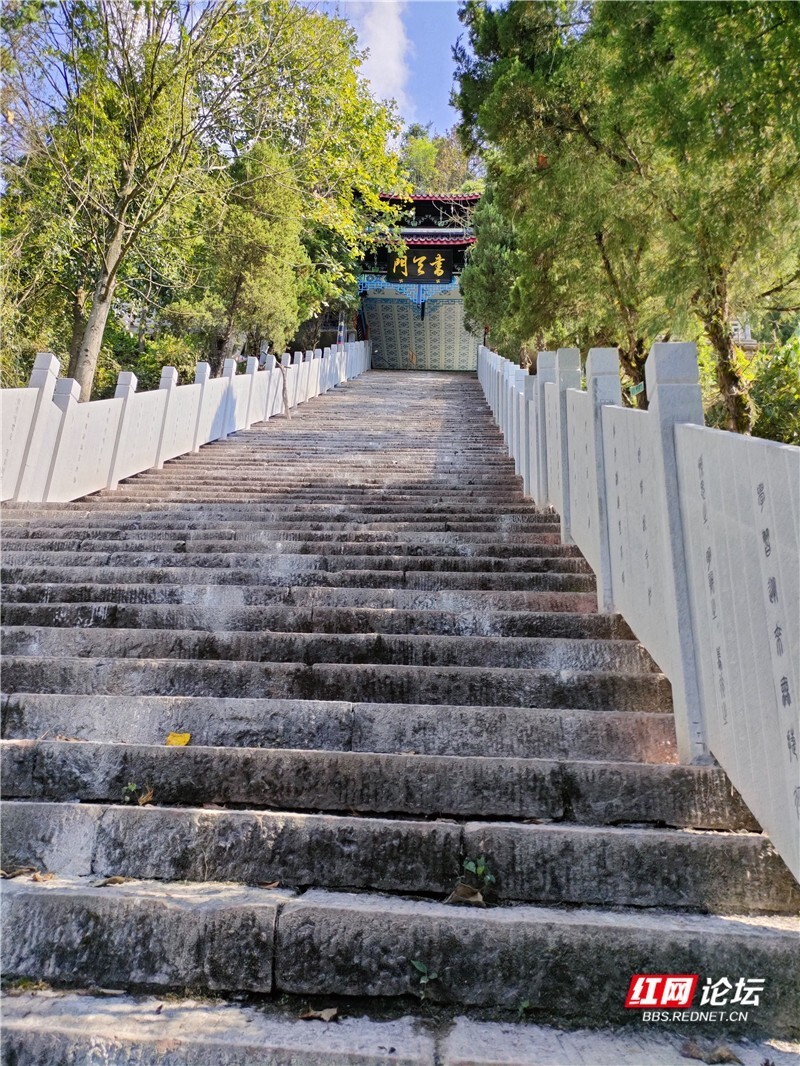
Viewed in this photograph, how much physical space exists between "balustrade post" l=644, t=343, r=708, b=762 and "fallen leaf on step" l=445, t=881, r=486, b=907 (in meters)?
0.88

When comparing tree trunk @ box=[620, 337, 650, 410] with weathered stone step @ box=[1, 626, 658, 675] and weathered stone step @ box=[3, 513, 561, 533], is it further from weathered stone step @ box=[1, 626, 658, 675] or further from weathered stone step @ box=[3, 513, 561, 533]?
weathered stone step @ box=[1, 626, 658, 675]

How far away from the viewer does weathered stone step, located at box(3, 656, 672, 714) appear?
9.48ft

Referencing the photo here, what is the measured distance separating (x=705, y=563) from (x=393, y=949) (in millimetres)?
1447

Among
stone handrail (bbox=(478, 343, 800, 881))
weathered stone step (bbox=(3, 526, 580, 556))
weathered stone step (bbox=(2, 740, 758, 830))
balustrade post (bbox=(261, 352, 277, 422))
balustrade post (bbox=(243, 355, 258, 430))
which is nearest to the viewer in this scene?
stone handrail (bbox=(478, 343, 800, 881))

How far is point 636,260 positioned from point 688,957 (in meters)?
7.96

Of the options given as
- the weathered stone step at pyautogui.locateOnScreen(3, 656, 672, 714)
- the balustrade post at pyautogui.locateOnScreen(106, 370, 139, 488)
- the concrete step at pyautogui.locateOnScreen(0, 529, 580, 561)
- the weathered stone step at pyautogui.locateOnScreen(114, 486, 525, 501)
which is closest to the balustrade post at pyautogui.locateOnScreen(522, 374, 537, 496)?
the weathered stone step at pyautogui.locateOnScreen(114, 486, 525, 501)

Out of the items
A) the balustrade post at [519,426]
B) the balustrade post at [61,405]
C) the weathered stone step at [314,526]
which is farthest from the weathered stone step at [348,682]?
the balustrade post at [519,426]

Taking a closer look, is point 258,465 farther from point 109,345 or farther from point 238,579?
point 109,345

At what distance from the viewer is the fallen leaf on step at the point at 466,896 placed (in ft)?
6.53

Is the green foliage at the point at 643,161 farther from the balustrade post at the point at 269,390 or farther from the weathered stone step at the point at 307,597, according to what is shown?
the balustrade post at the point at 269,390

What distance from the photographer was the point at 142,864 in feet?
7.07

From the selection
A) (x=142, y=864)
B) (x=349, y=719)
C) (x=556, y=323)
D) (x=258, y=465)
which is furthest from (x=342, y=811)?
(x=556, y=323)

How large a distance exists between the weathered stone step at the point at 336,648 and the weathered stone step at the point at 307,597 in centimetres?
37

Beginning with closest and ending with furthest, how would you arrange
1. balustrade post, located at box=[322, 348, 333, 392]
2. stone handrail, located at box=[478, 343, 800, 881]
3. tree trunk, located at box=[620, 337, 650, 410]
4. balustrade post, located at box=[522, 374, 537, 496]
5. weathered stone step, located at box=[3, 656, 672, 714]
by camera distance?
1. stone handrail, located at box=[478, 343, 800, 881]
2. weathered stone step, located at box=[3, 656, 672, 714]
3. balustrade post, located at box=[522, 374, 537, 496]
4. tree trunk, located at box=[620, 337, 650, 410]
5. balustrade post, located at box=[322, 348, 333, 392]
